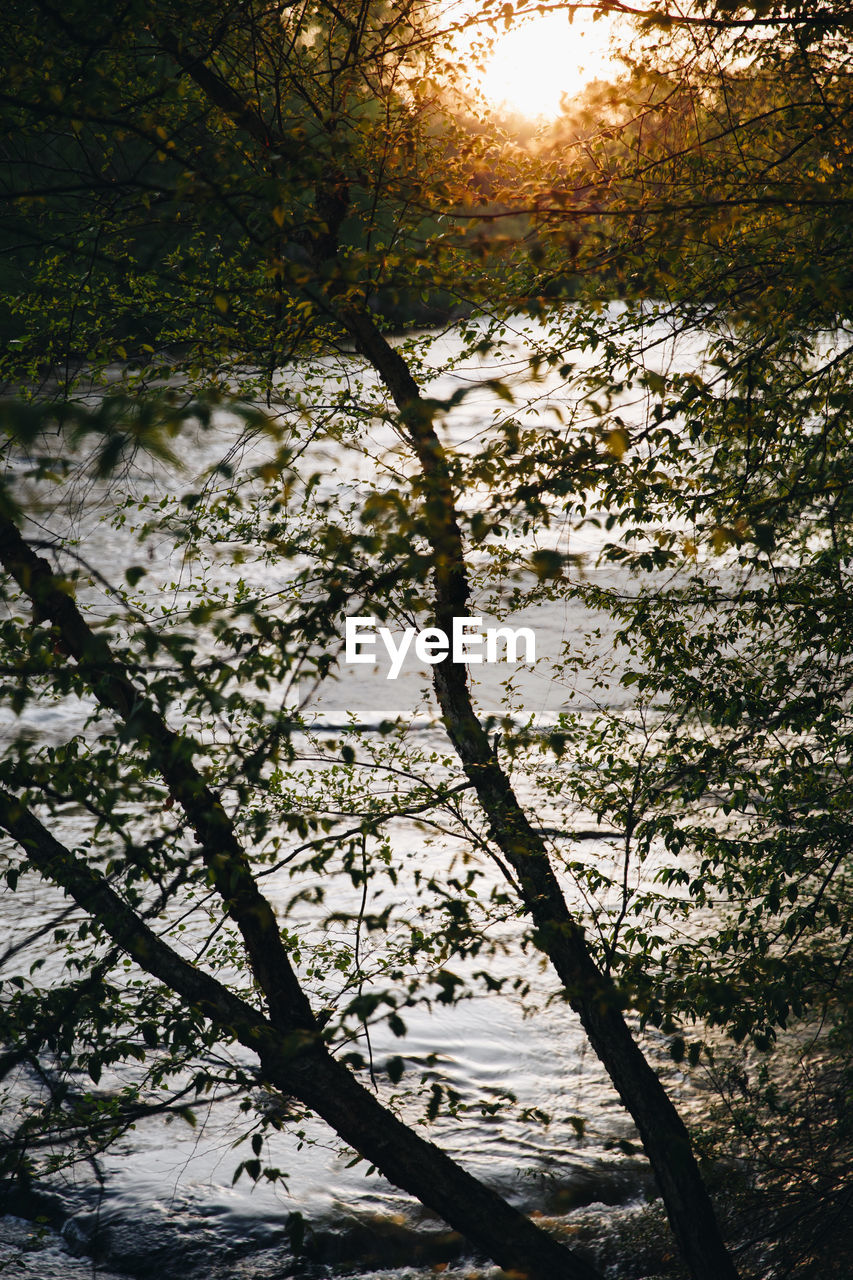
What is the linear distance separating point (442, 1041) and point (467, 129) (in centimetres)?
705

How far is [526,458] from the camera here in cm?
342

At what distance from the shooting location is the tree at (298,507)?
2889 mm

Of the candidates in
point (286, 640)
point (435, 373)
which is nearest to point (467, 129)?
point (435, 373)

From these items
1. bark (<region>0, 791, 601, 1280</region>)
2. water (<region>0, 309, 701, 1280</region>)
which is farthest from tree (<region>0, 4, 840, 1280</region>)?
water (<region>0, 309, 701, 1280</region>)

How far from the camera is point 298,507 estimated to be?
659 cm

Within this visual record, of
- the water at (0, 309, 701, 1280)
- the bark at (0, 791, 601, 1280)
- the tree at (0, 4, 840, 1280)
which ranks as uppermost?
the tree at (0, 4, 840, 1280)

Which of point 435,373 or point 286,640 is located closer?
point 286,640

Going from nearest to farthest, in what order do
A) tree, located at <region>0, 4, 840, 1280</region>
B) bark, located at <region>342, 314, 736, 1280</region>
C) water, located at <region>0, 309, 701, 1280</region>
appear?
tree, located at <region>0, 4, 840, 1280</region> → bark, located at <region>342, 314, 736, 1280</region> → water, located at <region>0, 309, 701, 1280</region>

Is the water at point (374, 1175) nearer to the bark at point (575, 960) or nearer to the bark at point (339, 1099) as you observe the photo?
the bark at point (575, 960)

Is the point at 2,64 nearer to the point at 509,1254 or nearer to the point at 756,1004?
the point at 756,1004


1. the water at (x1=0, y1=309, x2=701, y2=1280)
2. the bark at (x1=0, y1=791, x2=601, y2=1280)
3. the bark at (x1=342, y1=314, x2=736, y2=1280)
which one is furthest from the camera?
the water at (x1=0, y1=309, x2=701, y2=1280)

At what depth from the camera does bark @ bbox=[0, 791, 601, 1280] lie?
4.23 metres

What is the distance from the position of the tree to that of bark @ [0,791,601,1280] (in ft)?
0.05

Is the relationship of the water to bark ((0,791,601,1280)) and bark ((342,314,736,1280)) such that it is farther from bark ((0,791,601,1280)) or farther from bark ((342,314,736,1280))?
bark ((0,791,601,1280))
